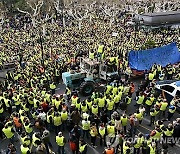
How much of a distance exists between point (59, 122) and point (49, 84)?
A: 5.95 m

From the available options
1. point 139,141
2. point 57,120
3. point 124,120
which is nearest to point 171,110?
point 124,120

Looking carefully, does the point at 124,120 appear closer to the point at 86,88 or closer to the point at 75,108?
the point at 75,108

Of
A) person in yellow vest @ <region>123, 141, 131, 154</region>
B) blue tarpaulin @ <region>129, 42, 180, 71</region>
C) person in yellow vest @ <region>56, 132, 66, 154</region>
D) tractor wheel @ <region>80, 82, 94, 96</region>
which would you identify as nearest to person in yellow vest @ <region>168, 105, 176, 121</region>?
person in yellow vest @ <region>123, 141, 131, 154</region>

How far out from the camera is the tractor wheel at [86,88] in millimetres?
19597

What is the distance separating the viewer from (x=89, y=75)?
2017cm

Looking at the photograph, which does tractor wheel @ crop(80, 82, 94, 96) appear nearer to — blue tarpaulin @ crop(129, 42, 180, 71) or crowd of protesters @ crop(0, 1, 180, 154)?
crowd of protesters @ crop(0, 1, 180, 154)

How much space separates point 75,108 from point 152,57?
34.6 feet

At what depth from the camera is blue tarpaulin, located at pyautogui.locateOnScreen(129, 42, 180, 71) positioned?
22747mm

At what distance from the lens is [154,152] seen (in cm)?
1146

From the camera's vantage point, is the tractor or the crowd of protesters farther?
the tractor

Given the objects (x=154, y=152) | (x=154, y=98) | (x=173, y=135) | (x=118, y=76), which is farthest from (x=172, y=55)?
(x=154, y=152)

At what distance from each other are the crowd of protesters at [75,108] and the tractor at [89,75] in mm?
804

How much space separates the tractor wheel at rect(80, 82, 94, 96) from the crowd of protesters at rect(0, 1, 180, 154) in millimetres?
1232

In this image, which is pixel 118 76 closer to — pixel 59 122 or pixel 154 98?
pixel 154 98
